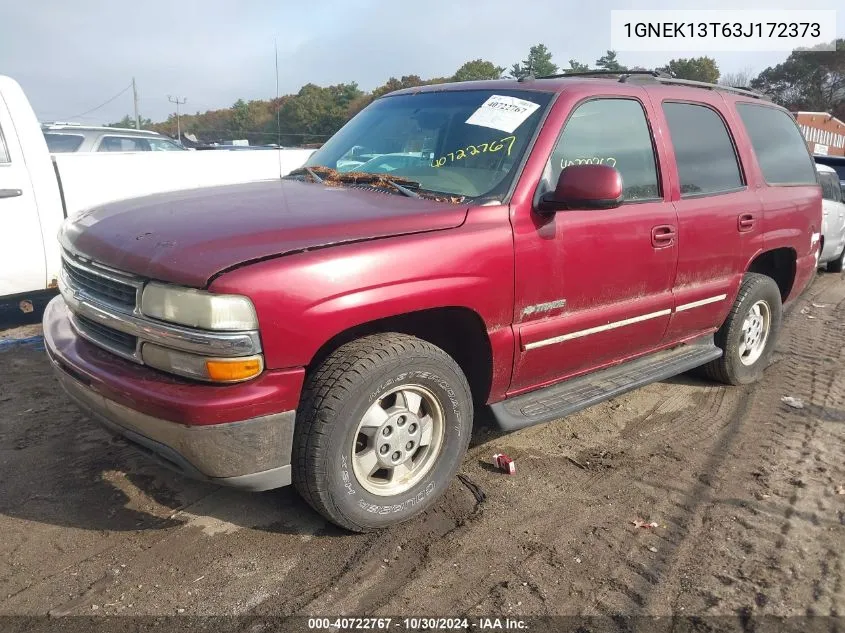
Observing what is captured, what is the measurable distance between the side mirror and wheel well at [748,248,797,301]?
2.37 metres

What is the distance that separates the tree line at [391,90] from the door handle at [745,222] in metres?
1.18

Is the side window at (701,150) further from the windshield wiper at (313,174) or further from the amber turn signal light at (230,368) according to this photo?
the amber turn signal light at (230,368)

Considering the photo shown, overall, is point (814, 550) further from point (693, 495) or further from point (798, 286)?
point (798, 286)

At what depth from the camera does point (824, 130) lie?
3334 centimetres

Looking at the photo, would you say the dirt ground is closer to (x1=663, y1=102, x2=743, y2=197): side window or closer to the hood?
the hood

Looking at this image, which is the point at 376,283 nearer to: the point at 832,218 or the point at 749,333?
the point at 749,333

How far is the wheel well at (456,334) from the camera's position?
115 inches

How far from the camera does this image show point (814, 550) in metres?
2.91

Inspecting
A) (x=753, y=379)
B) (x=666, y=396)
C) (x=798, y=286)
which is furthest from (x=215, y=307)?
(x=798, y=286)

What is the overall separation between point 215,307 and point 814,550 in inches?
104

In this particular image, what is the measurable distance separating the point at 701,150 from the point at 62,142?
836 centimetres

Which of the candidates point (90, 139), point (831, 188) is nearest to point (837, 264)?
point (831, 188)

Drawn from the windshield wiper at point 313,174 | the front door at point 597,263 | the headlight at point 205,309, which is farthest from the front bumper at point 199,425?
the windshield wiper at point 313,174

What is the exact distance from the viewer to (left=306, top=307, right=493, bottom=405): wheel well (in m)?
2.93
